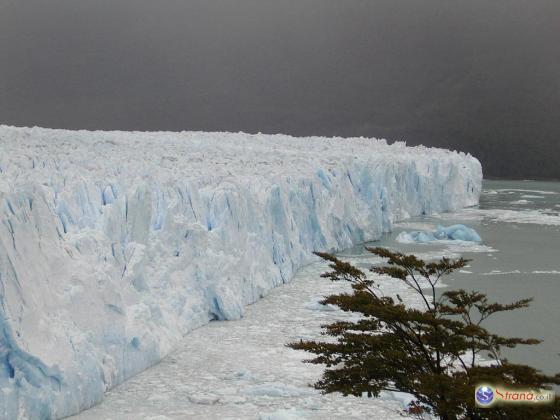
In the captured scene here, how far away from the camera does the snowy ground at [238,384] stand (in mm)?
6895

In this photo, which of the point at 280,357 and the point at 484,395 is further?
the point at 280,357

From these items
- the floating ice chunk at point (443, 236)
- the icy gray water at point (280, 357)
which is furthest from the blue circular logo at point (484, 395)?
the floating ice chunk at point (443, 236)

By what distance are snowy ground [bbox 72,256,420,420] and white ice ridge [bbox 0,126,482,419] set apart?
0.92 ft

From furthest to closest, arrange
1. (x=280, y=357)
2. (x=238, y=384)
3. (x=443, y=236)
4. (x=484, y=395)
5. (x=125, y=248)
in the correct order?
(x=443, y=236) < (x=125, y=248) < (x=280, y=357) < (x=238, y=384) < (x=484, y=395)

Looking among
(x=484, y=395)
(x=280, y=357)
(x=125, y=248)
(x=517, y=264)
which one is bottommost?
(x=517, y=264)

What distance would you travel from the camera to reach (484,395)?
4.50m

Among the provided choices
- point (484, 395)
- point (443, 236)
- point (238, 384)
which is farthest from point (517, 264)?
point (484, 395)

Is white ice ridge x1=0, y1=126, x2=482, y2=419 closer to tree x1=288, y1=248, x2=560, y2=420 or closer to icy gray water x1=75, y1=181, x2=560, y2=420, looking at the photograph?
icy gray water x1=75, y1=181, x2=560, y2=420

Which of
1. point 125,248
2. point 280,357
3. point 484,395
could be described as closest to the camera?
point 484,395

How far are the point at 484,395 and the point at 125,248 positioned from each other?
5818 mm

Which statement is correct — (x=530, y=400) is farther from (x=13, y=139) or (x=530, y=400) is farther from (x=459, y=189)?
(x=459, y=189)

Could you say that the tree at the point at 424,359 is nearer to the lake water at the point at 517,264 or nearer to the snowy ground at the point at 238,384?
the snowy ground at the point at 238,384

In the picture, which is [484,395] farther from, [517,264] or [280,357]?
[517,264]

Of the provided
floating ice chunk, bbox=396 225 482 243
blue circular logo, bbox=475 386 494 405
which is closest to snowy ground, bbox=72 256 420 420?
blue circular logo, bbox=475 386 494 405
